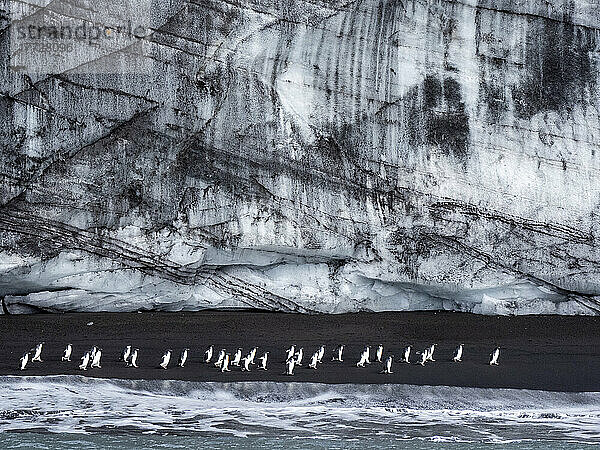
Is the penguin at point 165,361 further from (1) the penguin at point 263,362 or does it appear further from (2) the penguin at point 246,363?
(1) the penguin at point 263,362

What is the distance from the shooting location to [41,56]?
1420cm

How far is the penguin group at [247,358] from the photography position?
10.8 m

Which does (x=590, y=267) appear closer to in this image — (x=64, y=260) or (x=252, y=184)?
(x=252, y=184)

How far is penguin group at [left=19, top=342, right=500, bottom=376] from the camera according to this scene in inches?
426

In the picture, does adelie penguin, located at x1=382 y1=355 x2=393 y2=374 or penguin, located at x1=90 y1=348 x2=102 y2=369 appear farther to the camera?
penguin, located at x1=90 y1=348 x2=102 y2=369

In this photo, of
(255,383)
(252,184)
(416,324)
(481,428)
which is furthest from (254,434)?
(252,184)

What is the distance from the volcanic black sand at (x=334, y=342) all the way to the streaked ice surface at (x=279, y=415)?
0.42 m

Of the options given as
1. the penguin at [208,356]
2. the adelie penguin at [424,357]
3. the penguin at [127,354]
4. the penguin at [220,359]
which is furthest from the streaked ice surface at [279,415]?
the adelie penguin at [424,357]

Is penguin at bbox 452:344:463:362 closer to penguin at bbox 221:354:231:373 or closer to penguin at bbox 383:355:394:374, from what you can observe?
penguin at bbox 383:355:394:374

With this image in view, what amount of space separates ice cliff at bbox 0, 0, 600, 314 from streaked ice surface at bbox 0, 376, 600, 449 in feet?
14.1

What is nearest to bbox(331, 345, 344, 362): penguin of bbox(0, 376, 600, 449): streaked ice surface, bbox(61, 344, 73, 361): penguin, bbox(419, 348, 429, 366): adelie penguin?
bbox(419, 348, 429, 366): adelie penguin

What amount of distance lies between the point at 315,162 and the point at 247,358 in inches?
171

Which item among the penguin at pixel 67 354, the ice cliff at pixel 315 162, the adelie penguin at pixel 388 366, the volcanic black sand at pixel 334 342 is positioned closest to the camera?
the volcanic black sand at pixel 334 342

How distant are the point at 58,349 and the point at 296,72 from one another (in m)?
5.61
